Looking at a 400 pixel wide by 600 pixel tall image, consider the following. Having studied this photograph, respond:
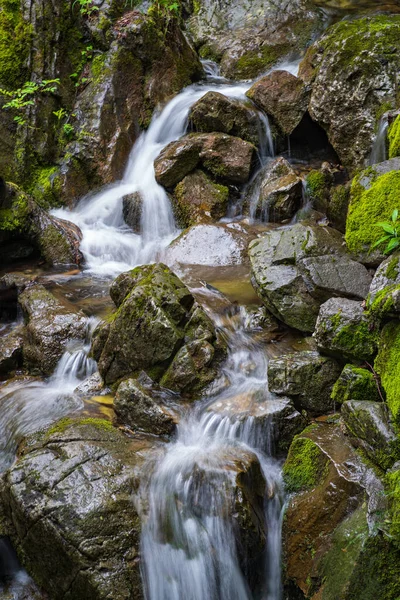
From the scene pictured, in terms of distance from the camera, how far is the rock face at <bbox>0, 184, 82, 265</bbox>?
25.8 feet

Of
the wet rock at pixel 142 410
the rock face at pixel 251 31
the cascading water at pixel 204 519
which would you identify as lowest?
the cascading water at pixel 204 519

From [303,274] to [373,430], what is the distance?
2177 millimetres

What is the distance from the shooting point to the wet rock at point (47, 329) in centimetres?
580

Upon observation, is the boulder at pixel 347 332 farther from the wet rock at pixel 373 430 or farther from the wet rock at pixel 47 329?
the wet rock at pixel 47 329

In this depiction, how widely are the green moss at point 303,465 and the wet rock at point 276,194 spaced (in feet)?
17.2

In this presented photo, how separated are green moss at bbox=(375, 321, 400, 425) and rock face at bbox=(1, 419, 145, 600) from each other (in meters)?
1.92

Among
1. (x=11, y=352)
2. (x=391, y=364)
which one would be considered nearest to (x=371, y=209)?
(x=391, y=364)

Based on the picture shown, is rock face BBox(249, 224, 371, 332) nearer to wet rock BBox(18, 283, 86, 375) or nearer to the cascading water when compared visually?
the cascading water

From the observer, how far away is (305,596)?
3.37 meters

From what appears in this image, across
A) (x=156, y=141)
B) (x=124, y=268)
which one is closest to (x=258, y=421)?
(x=124, y=268)

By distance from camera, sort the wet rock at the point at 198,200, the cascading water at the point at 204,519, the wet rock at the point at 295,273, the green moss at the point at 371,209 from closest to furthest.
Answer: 1. the cascading water at the point at 204,519
2. the green moss at the point at 371,209
3. the wet rock at the point at 295,273
4. the wet rock at the point at 198,200

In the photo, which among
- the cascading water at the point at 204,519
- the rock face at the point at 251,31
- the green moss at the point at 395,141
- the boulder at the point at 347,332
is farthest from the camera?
the rock face at the point at 251,31

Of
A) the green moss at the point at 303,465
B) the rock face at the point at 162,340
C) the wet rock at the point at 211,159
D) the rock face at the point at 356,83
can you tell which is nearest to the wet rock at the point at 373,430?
the green moss at the point at 303,465

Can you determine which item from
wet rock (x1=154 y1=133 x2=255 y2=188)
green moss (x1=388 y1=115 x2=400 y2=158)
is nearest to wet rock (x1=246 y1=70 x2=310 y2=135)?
wet rock (x1=154 y1=133 x2=255 y2=188)
